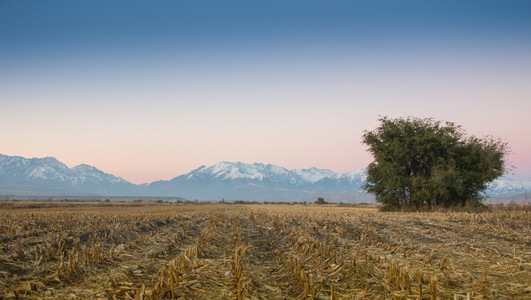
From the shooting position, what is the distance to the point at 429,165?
29484 mm

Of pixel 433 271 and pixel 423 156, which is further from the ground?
pixel 423 156

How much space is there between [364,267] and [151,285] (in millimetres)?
4261

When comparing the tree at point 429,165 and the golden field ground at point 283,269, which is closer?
the golden field ground at point 283,269

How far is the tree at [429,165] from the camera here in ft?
89.4

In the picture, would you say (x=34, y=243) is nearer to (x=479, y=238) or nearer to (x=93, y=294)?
(x=93, y=294)

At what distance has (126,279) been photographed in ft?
18.8

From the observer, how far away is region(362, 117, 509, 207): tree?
2723 centimetres

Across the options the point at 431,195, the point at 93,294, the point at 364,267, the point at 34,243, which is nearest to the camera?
the point at 93,294

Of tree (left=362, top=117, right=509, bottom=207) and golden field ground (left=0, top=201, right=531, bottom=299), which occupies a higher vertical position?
tree (left=362, top=117, right=509, bottom=207)

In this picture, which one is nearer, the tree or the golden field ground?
the golden field ground

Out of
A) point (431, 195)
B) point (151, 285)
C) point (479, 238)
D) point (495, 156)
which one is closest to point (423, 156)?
point (431, 195)

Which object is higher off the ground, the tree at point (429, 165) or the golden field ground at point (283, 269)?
the tree at point (429, 165)

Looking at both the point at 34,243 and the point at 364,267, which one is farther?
the point at 34,243

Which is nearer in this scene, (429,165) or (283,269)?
(283,269)
